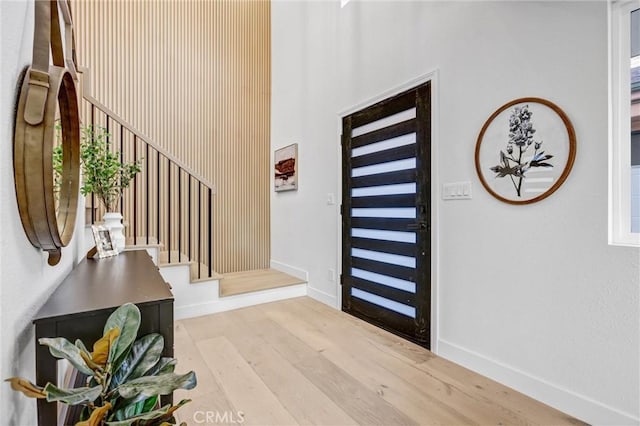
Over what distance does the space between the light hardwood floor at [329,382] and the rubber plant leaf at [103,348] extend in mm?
1161

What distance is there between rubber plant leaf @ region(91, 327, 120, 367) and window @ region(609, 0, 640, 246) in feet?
7.10

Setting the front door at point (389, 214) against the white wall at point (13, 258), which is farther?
the front door at point (389, 214)

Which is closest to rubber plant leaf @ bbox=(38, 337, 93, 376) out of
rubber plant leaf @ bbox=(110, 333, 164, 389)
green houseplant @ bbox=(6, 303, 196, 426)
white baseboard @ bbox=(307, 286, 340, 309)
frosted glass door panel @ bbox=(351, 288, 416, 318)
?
green houseplant @ bbox=(6, 303, 196, 426)

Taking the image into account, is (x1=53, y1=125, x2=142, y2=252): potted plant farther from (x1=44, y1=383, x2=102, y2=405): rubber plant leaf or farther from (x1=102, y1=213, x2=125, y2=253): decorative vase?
(x1=44, y1=383, x2=102, y2=405): rubber plant leaf

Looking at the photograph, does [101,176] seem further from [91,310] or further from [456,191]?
[456,191]

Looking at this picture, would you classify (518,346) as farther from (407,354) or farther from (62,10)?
(62,10)

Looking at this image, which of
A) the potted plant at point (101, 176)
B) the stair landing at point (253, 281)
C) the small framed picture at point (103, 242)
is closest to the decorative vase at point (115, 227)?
the potted plant at point (101, 176)

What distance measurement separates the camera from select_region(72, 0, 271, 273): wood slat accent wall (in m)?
3.78

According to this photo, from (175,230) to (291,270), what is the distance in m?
1.70

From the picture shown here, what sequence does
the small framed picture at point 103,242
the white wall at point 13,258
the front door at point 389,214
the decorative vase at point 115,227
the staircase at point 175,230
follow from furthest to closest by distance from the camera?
1. the staircase at point 175,230
2. the front door at point 389,214
3. the decorative vase at point 115,227
4. the small framed picture at point 103,242
5. the white wall at point 13,258

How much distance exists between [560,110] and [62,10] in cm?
267

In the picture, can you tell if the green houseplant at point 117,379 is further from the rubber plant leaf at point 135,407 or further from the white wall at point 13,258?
the white wall at point 13,258

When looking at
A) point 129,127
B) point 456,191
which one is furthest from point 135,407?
point 129,127

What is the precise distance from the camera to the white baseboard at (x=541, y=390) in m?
1.53
